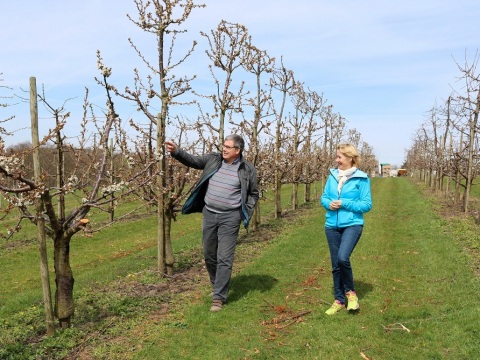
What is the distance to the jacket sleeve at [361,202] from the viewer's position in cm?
535

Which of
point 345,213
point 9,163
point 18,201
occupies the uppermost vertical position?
point 9,163

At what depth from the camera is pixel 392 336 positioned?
4.80 meters

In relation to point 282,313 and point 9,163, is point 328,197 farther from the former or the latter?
point 9,163

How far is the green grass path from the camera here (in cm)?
450

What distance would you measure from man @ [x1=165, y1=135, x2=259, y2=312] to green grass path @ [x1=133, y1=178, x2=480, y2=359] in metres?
0.58

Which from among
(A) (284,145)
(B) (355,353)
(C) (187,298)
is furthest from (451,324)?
(A) (284,145)

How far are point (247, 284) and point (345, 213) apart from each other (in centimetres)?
232

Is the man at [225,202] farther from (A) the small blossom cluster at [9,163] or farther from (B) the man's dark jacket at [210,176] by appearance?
(A) the small blossom cluster at [9,163]

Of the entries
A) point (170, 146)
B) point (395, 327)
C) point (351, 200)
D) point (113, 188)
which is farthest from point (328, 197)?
point (113, 188)

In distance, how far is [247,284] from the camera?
695 cm

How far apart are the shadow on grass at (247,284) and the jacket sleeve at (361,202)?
84.0 inches

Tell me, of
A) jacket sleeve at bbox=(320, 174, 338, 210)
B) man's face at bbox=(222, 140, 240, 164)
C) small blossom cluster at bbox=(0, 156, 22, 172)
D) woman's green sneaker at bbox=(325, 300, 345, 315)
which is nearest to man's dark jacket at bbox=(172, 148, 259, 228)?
man's face at bbox=(222, 140, 240, 164)

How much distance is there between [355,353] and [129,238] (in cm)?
1110

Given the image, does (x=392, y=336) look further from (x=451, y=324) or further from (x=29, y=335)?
(x=29, y=335)
